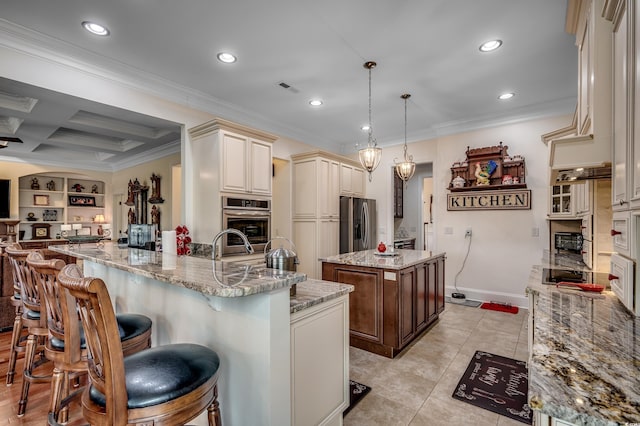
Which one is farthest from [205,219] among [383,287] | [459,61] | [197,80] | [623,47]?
[623,47]

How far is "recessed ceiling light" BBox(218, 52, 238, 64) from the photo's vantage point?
2877 mm

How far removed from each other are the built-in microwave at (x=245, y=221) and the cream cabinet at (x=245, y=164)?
6.0 inches

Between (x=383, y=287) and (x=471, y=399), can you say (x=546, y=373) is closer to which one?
(x=471, y=399)

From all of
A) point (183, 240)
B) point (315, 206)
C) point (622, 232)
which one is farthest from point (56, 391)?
point (315, 206)

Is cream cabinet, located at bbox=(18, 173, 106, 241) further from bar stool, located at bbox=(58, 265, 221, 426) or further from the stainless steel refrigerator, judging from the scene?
bar stool, located at bbox=(58, 265, 221, 426)

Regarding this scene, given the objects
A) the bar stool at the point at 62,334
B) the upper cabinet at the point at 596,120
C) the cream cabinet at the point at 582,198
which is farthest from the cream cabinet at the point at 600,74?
the bar stool at the point at 62,334

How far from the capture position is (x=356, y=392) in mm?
2242

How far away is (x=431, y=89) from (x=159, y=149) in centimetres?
495

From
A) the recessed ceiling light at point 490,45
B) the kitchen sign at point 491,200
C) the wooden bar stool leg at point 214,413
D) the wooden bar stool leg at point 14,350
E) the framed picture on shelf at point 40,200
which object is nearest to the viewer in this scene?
the wooden bar stool leg at point 214,413

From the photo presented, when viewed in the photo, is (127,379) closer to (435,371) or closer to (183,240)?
(435,371)

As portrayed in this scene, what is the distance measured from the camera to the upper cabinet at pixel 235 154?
138 inches

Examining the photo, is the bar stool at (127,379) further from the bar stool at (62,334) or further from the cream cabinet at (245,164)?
the cream cabinet at (245,164)

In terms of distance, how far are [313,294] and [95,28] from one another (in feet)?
9.25

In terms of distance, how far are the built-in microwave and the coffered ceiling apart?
131 cm
